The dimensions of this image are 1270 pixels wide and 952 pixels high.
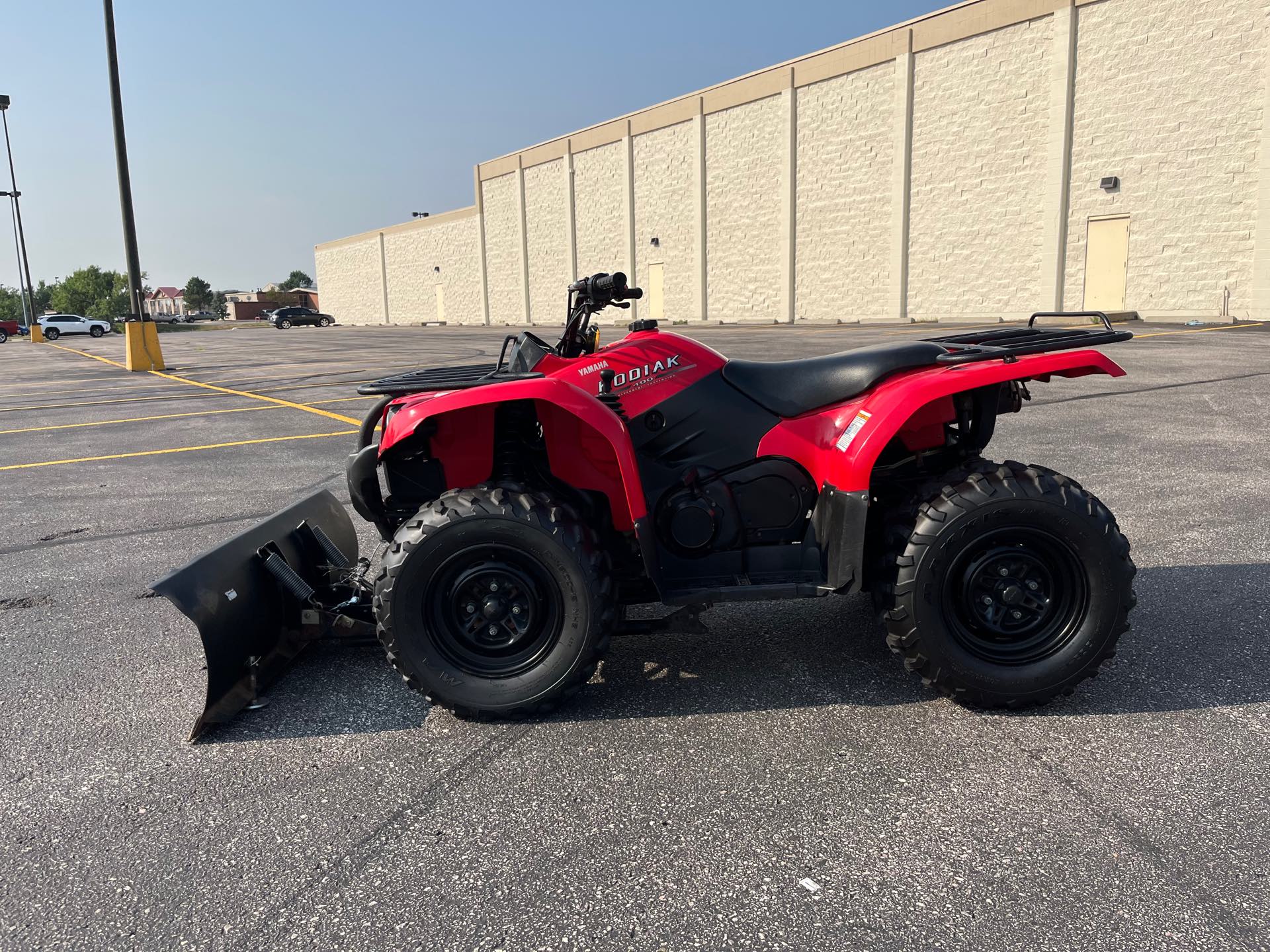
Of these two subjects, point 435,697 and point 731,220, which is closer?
point 435,697

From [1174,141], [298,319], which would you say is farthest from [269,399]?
[298,319]

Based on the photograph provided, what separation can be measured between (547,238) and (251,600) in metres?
50.5

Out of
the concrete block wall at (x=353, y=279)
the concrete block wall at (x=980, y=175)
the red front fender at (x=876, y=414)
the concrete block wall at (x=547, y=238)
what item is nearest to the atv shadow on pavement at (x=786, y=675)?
the red front fender at (x=876, y=414)

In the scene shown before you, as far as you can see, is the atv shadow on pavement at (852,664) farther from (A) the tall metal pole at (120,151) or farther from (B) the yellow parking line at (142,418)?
(A) the tall metal pole at (120,151)

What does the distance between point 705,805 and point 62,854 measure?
187 cm

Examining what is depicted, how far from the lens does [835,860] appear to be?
2412mm

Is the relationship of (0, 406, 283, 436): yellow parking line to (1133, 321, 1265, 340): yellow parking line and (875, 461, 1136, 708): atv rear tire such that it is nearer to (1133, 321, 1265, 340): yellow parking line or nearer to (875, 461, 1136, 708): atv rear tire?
(875, 461, 1136, 708): atv rear tire

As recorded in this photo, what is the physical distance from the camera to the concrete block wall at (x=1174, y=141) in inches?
894

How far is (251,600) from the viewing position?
3393 millimetres

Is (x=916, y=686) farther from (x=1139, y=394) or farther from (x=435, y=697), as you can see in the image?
(x=1139, y=394)

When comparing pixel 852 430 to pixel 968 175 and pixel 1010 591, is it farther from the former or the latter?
pixel 968 175

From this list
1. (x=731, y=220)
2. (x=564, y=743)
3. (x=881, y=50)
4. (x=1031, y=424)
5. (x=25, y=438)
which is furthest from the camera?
(x=731, y=220)

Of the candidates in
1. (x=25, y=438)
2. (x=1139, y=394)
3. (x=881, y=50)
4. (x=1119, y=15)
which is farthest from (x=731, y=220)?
Answer: (x=25, y=438)

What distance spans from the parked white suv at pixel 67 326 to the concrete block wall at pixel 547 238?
28.7 meters
